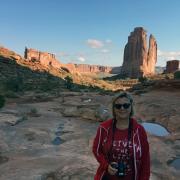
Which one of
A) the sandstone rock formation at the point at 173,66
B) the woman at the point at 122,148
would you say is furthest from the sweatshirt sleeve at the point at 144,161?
the sandstone rock formation at the point at 173,66

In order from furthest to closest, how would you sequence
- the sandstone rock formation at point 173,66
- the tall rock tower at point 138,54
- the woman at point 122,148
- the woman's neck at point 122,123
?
1. the tall rock tower at point 138,54
2. the sandstone rock formation at point 173,66
3. the woman's neck at point 122,123
4. the woman at point 122,148

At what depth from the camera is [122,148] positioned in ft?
11.4

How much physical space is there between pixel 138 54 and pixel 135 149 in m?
122

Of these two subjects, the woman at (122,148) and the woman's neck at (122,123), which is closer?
the woman at (122,148)

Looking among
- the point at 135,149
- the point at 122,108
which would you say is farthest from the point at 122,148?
the point at 122,108

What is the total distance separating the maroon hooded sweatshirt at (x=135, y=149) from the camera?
3.50 meters

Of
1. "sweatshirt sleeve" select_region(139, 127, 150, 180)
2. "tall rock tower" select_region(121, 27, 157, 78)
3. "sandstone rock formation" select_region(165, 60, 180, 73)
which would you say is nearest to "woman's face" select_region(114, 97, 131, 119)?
"sweatshirt sleeve" select_region(139, 127, 150, 180)

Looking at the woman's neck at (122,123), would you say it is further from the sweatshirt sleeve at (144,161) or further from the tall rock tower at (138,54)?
the tall rock tower at (138,54)

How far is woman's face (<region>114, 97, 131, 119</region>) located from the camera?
11.9ft

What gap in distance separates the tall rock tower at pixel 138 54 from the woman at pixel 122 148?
112m

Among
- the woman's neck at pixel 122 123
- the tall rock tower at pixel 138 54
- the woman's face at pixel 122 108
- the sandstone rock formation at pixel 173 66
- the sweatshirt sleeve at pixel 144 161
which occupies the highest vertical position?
the tall rock tower at pixel 138 54

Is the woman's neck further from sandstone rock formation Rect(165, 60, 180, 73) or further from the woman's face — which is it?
sandstone rock formation Rect(165, 60, 180, 73)

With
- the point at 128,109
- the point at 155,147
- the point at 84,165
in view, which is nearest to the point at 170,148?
the point at 155,147

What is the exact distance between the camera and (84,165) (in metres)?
8.70
